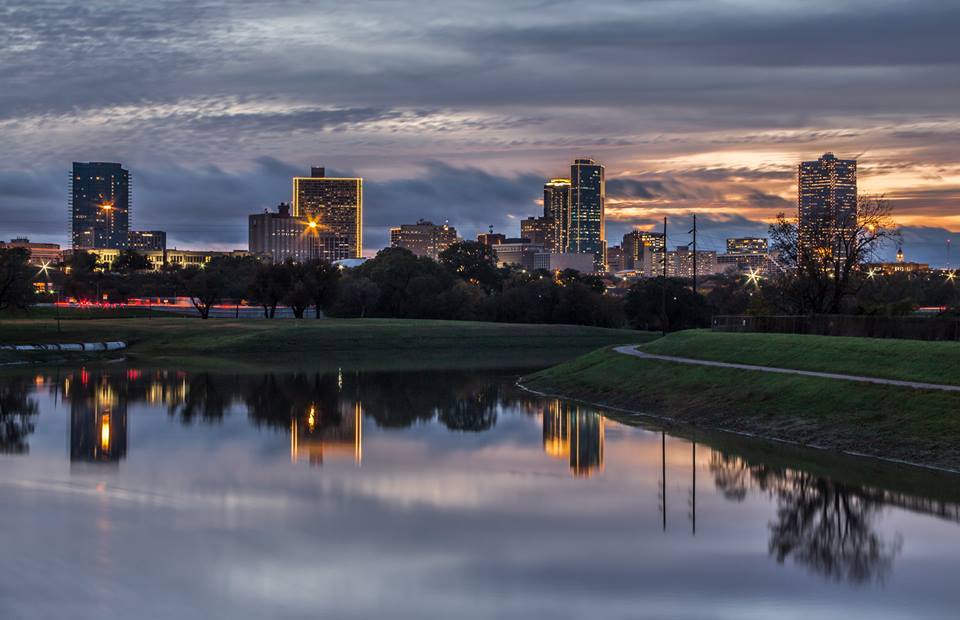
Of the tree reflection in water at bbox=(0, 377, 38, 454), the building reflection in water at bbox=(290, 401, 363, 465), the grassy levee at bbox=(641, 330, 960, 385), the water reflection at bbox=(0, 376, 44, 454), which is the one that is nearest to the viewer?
the building reflection in water at bbox=(290, 401, 363, 465)

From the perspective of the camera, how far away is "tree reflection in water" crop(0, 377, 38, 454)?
3947 centimetres

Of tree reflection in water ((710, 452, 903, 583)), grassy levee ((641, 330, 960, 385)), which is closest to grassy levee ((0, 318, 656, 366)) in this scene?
grassy levee ((641, 330, 960, 385))

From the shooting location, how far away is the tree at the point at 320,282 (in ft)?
456

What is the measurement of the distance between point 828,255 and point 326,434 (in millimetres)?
47344

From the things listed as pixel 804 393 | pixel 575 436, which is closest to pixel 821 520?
pixel 804 393

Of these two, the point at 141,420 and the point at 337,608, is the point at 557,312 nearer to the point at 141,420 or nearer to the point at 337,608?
the point at 141,420

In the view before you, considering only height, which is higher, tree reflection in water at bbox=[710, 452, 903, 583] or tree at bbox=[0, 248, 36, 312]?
tree at bbox=[0, 248, 36, 312]

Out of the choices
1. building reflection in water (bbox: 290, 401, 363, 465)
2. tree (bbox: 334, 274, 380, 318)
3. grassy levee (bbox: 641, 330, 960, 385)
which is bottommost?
building reflection in water (bbox: 290, 401, 363, 465)

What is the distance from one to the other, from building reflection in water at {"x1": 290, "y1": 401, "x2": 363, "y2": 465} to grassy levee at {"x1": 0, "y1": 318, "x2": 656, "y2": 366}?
3773cm

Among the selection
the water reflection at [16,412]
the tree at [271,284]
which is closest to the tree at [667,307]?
the tree at [271,284]

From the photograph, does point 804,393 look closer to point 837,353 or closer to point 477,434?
point 837,353

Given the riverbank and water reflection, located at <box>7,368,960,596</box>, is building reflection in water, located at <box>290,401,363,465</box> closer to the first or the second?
water reflection, located at <box>7,368,960,596</box>

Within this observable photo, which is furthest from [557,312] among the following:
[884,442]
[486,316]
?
[884,442]

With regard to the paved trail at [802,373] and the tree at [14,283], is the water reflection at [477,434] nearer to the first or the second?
the paved trail at [802,373]
